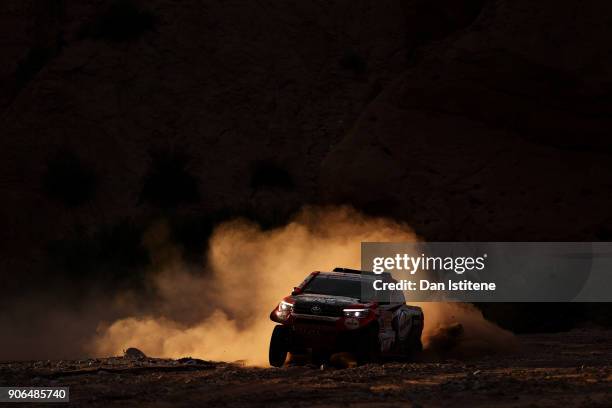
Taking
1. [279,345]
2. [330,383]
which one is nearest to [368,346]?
[279,345]

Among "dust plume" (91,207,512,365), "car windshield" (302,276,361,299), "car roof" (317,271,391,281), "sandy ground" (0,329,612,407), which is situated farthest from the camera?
"dust plume" (91,207,512,365)

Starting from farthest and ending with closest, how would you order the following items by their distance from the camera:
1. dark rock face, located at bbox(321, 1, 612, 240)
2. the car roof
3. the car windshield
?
1. dark rock face, located at bbox(321, 1, 612, 240)
2. the car roof
3. the car windshield

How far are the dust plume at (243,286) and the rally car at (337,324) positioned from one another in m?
1.60

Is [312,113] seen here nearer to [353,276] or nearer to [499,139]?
[499,139]

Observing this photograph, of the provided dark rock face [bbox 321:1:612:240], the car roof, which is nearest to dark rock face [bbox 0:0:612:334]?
dark rock face [bbox 321:1:612:240]

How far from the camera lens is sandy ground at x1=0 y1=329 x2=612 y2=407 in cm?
1238

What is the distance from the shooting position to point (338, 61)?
39719 millimetres

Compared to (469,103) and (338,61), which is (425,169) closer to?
(469,103)

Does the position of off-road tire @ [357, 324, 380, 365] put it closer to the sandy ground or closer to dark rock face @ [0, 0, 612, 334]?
the sandy ground

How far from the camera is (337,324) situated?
16.5 metres

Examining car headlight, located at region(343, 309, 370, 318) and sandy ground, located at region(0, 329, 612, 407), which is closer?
sandy ground, located at region(0, 329, 612, 407)

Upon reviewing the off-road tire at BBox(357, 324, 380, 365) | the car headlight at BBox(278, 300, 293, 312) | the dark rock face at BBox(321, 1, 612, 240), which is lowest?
the off-road tire at BBox(357, 324, 380, 365)

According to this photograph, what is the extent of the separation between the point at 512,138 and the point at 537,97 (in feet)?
4.26

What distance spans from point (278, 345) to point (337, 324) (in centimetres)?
97
